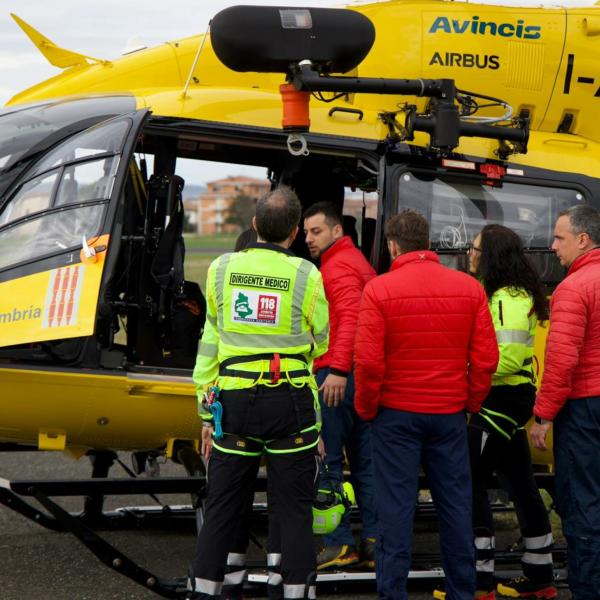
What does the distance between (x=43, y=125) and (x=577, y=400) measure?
3.04 m

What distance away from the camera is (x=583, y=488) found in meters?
4.59

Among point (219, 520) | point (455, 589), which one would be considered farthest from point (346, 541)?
point (219, 520)

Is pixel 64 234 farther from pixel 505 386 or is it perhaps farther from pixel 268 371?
pixel 505 386

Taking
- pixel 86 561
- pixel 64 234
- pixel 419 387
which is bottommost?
pixel 86 561

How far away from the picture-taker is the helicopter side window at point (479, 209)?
5438mm

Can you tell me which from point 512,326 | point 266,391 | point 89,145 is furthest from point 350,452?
point 89,145

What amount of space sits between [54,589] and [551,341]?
2.85 m

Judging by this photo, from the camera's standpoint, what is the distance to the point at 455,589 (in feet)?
14.4

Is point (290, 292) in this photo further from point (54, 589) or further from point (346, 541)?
point (54, 589)

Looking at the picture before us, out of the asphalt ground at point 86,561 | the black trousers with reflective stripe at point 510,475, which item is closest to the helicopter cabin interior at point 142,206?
the black trousers with reflective stripe at point 510,475

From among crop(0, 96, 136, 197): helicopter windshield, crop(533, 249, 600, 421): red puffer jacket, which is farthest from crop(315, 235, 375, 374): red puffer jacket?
crop(0, 96, 136, 197): helicopter windshield

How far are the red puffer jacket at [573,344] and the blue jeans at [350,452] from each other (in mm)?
1001

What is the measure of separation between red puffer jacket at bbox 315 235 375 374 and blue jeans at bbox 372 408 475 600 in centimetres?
55

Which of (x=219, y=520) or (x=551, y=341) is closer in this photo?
(x=219, y=520)
